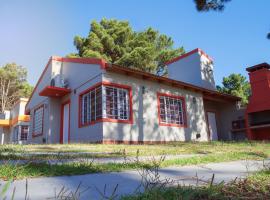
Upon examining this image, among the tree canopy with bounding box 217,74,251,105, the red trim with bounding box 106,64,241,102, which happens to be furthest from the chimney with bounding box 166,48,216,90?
the tree canopy with bounding box 217,74,251,105

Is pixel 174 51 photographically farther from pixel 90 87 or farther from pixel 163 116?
pixel 90 87

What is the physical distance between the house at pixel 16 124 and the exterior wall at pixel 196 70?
14.2 metres

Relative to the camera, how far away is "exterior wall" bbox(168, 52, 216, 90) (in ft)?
61.9

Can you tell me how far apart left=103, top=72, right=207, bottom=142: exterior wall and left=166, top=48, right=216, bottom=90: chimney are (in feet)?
12.9

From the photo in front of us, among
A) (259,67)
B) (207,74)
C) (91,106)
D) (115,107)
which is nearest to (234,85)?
(207,74)

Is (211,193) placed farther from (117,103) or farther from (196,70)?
(196,70)

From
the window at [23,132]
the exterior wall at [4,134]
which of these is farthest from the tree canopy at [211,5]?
the exterior wall at [4,134]

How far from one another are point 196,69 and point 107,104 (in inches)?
382

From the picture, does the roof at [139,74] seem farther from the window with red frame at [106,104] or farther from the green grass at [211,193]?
the green grass at [211,193]

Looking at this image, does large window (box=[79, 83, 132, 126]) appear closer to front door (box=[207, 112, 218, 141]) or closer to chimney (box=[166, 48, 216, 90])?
front door (box=[207, 112, 218, 141])

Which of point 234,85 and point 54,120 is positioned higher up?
point 234,85

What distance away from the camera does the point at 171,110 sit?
563 inches

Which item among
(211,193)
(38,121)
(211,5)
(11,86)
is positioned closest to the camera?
(211,193)

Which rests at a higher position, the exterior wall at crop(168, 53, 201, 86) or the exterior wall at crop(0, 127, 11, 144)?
the exterior wall at crop(168, 53, 201, 86)
